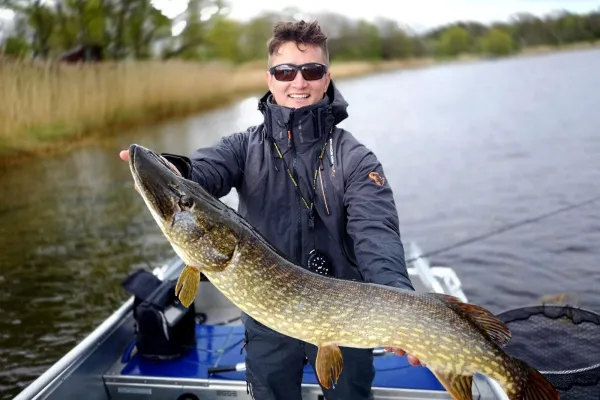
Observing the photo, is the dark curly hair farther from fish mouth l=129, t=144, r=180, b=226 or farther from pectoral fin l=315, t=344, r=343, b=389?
pectoral fin l=315, t=344, r=343, b=389

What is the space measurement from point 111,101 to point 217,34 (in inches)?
900

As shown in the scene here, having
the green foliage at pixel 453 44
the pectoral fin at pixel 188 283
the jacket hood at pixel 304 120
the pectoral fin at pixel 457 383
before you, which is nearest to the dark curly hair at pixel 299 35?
the jacket hood at pixel 304 120

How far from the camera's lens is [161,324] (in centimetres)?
302

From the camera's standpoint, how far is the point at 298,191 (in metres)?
2.12

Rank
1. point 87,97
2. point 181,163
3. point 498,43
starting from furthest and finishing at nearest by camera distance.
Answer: point 498,43
point 87,97
point 181,163

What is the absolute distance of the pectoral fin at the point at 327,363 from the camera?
1.83 metres

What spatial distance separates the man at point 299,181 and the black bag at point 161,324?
0.98m

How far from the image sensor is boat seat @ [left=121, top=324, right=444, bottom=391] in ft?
9.24

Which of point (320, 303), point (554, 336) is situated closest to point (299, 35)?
point (320, 303)

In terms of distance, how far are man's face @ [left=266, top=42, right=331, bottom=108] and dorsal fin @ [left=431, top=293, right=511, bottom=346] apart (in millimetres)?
976

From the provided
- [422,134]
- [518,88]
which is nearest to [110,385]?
[422,134]

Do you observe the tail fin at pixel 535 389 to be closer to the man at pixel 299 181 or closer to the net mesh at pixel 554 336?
the man at pixel 299 181

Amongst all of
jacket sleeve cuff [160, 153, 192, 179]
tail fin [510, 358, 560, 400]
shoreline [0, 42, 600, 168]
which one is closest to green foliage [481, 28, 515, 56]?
shoreline [0, 42, 600, 168]

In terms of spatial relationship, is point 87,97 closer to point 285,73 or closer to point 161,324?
point 161,324
